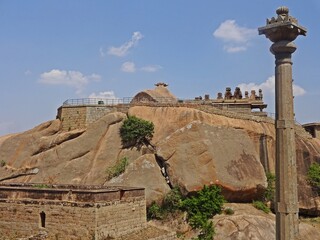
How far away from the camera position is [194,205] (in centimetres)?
2611

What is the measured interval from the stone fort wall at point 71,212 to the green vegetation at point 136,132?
29.8 ft

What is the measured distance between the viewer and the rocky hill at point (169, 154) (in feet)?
89.6

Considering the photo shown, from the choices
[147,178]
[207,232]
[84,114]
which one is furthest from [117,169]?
[207,232]

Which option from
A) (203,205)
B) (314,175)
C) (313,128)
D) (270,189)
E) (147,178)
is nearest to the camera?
(203,205)

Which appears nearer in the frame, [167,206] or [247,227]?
[247,227]

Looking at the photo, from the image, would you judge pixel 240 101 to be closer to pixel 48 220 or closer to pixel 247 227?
pixel 247 227

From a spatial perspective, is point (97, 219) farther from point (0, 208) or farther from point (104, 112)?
point (104, 112)

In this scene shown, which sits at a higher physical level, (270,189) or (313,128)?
(313,128)

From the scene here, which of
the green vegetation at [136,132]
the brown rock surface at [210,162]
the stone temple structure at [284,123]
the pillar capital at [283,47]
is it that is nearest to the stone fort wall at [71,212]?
the brown rock surface at [210,162]

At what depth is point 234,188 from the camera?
2734cm

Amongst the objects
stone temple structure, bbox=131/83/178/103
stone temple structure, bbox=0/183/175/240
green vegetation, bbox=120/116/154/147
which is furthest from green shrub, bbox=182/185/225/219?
stone temple structure, bbox=131/83/178/103

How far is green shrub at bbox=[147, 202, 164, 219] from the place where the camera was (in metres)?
26.4

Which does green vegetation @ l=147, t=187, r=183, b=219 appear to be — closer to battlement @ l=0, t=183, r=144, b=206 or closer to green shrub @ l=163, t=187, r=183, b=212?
green shrub @ l=163, t=187, r=183, b=212

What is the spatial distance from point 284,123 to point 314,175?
879 inches
